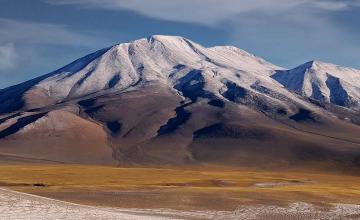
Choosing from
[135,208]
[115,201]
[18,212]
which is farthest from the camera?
[115,201]

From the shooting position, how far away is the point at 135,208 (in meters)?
49.3

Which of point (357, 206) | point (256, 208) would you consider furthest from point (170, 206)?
point (357, 206)

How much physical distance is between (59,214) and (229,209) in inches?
907

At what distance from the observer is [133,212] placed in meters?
44.5

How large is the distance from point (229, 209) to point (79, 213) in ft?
70.9

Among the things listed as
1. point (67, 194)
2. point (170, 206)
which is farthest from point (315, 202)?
point (67, 194)

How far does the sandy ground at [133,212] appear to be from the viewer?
101 ft

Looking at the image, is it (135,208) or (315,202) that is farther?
(315,202)

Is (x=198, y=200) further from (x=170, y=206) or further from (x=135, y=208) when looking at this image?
(x=135, y=208)

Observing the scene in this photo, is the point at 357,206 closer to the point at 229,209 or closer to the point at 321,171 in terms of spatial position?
the point at 229,209

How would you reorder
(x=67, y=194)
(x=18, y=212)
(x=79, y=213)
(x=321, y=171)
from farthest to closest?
1. (x=321, y=171)
2. (x=67, y=194)
3. (x=79, y=213)
4. (x=18, y=212)

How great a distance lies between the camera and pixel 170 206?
170 ft

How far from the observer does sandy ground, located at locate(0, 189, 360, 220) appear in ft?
101

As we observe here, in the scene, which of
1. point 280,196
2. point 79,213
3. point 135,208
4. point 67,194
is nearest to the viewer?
point 79,213
